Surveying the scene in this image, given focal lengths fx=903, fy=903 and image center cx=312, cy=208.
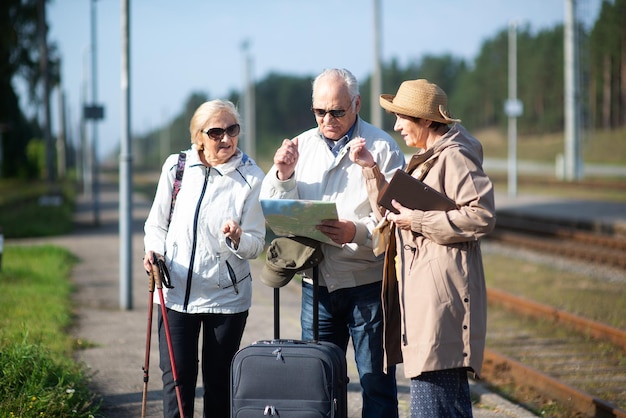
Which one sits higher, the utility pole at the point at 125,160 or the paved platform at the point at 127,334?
the utility pole at the point at 125,160

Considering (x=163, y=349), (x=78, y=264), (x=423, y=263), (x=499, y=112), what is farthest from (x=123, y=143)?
(x=499, y=112)

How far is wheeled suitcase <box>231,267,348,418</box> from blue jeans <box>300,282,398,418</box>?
233 mm

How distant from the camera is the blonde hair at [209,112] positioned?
4.70 m

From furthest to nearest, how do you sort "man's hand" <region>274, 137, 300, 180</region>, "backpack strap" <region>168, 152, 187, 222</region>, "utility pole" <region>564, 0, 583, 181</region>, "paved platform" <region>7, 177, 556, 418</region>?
1. "utility pole" <region>564, 0, 583, 181</region>
2. "paved platform" <region>7, 177, 556, 418</region>
3. "backpack strap" <region>168, 152, 187, 222</region>
4. "man's hand" <region>274, 137, 300, 180</region>

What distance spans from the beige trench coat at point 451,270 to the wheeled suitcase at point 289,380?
0.38 m

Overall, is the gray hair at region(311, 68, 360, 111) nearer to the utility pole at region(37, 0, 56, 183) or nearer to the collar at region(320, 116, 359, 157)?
the collar at region(320, 116, 359, 157)

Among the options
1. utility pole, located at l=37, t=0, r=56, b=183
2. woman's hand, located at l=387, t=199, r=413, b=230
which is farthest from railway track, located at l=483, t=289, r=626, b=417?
utility pole, located at l=37, t=0, r=56, b=183

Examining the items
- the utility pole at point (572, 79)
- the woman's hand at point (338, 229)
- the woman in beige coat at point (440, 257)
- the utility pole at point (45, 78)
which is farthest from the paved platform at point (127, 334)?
the utility pole at point (572, 79)

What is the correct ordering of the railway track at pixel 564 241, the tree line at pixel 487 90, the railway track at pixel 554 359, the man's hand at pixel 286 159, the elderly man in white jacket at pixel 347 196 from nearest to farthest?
the man's hand at pixel 286 159
the elderly man in white jacket at pixel 347 196
the railway track at pixel 554 359
the railway track at pixel 564 241
the tree line at pixel 487 90

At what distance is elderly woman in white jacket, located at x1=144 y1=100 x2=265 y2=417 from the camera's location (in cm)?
473

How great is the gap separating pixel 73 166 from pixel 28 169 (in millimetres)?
41858

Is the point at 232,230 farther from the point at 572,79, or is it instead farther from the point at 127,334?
the point at 572,79

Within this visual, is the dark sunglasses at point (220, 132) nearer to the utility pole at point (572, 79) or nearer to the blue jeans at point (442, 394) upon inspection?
the blue jeans at point (442, 394)

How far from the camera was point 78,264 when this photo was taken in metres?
15.3
